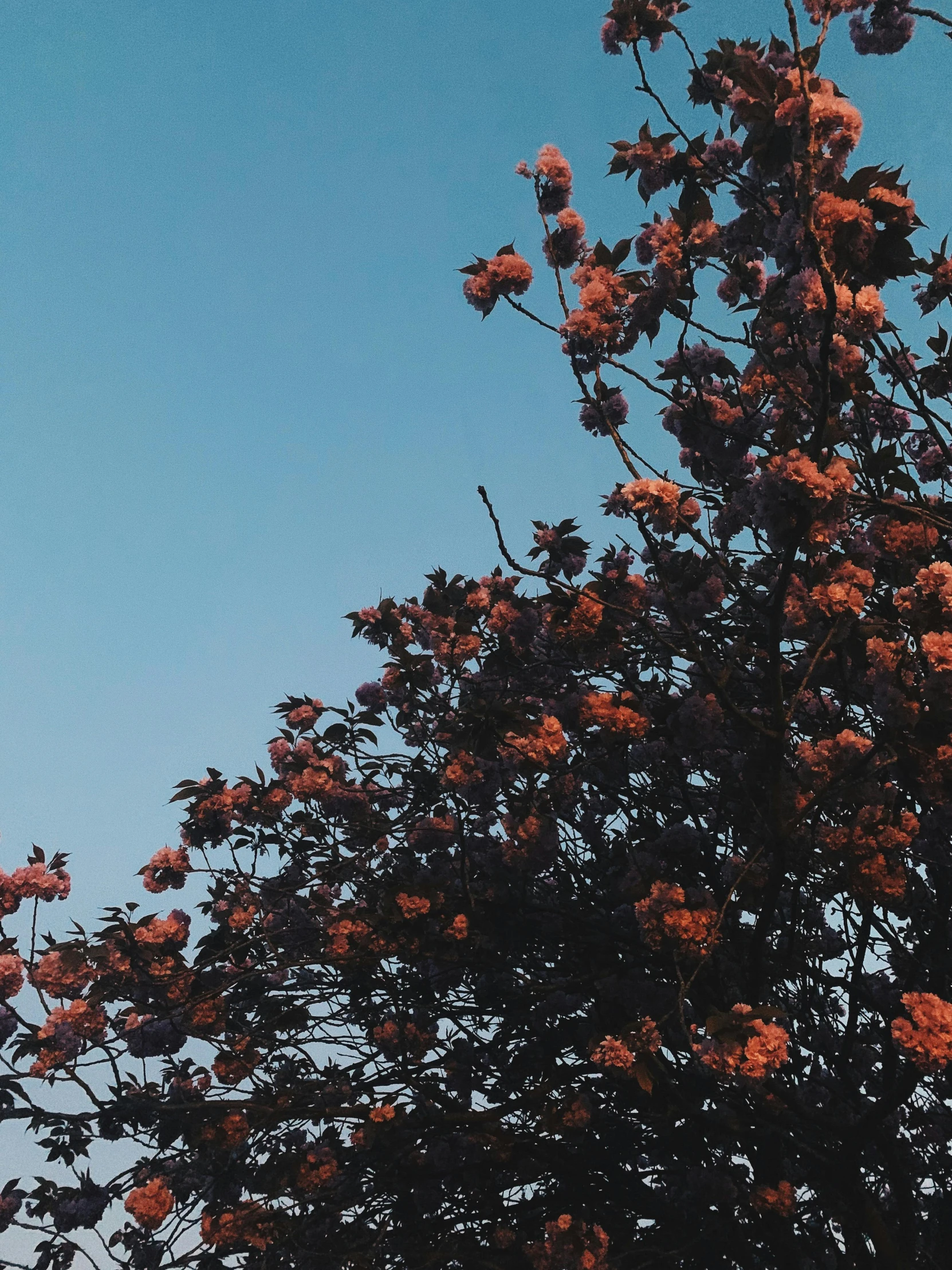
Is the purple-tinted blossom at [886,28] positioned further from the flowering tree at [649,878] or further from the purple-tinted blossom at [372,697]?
the purple-tinted blossom at [372,697]

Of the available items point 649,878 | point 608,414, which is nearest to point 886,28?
point 608,414

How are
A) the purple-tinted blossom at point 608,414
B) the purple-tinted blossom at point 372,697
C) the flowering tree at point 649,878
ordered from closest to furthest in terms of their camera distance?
the flowering tree at point 649,878 → the purple-tinted blossom at point 608,414 → the purple-tinted blossom at point 372,697

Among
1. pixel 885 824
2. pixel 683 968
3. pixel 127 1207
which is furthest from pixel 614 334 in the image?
pixel 127 1207

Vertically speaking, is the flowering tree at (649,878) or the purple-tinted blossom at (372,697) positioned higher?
the purple-tinted blossom at (372,697)

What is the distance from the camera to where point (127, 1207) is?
5.02 meters

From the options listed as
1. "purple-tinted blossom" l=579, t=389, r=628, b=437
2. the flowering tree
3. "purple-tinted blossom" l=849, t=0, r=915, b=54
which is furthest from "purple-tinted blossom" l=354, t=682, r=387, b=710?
"purple-tinted blossom" l=849, t=0, r=915, b=54

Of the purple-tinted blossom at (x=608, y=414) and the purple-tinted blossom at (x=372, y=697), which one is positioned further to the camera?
the purple-tinted blossom at (x=372, y=697)

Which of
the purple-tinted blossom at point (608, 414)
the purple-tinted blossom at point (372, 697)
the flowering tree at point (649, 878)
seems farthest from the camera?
the purple-tinted blossom at point (372, 697)

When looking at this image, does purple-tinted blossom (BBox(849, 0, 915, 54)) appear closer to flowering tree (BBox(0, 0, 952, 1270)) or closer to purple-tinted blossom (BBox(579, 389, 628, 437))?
flowering tree (BBox(0, 0, 952, 1270))

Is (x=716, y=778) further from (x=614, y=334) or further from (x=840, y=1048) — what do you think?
(x=614, y=334)

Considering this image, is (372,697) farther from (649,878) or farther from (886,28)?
(886,28)

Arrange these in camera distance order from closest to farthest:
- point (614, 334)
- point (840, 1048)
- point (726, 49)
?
point (614, 334), point (726, 49), point (840, 1048)

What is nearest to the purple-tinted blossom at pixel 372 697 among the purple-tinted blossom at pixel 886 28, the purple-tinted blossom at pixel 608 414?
the purple-tinted blossom at pixel 608 414

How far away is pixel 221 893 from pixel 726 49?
19.2 ft
